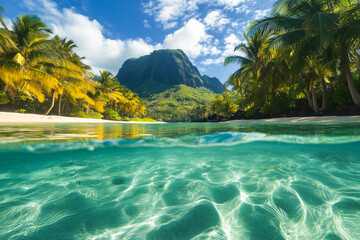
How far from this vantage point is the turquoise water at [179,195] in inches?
45.6

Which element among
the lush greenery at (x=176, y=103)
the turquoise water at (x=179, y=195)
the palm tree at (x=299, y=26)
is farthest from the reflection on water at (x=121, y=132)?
the lush greenery at (x=176, y=103)

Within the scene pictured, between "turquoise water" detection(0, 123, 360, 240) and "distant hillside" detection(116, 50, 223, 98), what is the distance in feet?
480

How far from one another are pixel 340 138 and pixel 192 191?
14.9 ft

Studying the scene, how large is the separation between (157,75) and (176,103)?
60.7 meters

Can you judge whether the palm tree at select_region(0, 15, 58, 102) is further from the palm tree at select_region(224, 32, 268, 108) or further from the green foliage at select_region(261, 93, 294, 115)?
the green foliage at select_region(261, 93, 294, 115)

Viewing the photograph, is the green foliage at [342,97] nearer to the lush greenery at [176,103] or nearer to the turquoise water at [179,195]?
the turquoise water at [179,195]

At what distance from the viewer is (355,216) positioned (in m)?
1.28

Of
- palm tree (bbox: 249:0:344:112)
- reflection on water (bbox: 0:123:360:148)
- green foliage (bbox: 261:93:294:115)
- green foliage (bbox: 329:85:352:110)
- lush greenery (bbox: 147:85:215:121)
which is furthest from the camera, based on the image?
lush greenery (bbox: 147:85:215:121)

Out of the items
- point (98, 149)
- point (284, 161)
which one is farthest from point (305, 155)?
point (98, 149)

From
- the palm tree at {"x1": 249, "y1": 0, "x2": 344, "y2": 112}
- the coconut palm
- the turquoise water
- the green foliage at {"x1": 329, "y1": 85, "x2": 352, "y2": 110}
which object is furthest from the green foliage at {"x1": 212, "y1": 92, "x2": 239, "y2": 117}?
the turquoise water

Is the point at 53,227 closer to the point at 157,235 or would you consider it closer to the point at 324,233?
the point at 157,235

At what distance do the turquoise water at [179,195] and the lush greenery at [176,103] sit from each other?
6720cm

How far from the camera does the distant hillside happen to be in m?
156

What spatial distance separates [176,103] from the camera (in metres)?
118
